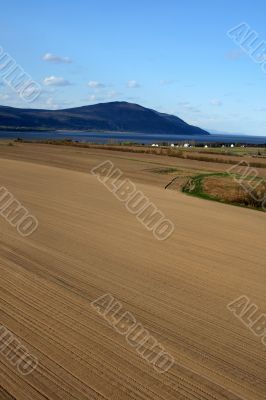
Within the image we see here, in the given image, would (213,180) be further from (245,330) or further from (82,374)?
(82,374)

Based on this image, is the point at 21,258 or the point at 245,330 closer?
the point at 245,330

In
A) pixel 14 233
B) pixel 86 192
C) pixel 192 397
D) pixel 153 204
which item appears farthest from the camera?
pixel 86 192

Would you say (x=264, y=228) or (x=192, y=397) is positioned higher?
(x=264, y=228)

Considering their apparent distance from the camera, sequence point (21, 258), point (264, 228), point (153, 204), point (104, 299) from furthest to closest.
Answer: point (153, 204) < point (264, 228) < point (21, 258) < point (104, 299)

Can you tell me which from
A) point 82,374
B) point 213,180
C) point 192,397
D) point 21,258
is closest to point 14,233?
point 21,258

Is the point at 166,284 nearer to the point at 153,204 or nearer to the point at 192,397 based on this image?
the point at 192,397

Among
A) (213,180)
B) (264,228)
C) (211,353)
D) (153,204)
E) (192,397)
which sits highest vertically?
(213,180)

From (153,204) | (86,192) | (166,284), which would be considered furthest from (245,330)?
(86,192)
